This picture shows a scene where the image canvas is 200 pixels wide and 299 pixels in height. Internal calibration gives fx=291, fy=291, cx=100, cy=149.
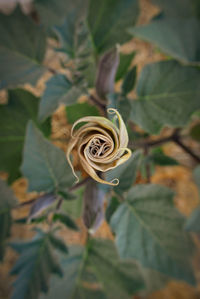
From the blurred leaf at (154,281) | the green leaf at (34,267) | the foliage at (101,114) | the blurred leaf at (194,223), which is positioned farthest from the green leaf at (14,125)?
the blurred leaf at (154,281)

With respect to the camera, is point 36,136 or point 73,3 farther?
point 73,3

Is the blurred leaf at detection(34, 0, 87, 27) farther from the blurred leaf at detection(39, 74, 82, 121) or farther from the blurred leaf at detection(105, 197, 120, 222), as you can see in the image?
the blurred leaf at detection(105, 197, 120, 222)

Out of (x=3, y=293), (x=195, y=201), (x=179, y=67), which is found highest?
(x=179, y=67)

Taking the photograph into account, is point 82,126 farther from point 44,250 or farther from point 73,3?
point 73,3

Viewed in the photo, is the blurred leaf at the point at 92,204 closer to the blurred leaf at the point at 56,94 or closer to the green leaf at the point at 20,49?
the blurred leaf at the point at 56,94

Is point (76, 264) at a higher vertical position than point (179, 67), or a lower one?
lower

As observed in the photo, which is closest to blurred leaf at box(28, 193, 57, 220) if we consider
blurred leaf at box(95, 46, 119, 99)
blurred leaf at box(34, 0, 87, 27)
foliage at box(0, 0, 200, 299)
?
foliage at box(0, 0, 200, 299)

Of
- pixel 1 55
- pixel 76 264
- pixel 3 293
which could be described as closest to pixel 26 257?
pixel 76 264

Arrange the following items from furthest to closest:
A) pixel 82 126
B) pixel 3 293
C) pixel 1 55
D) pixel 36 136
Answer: pixel 3 293
pixel 1 55
pixel 36 136
pixel 82 126

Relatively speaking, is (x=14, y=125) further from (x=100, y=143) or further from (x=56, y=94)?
(x=100, y=143)
